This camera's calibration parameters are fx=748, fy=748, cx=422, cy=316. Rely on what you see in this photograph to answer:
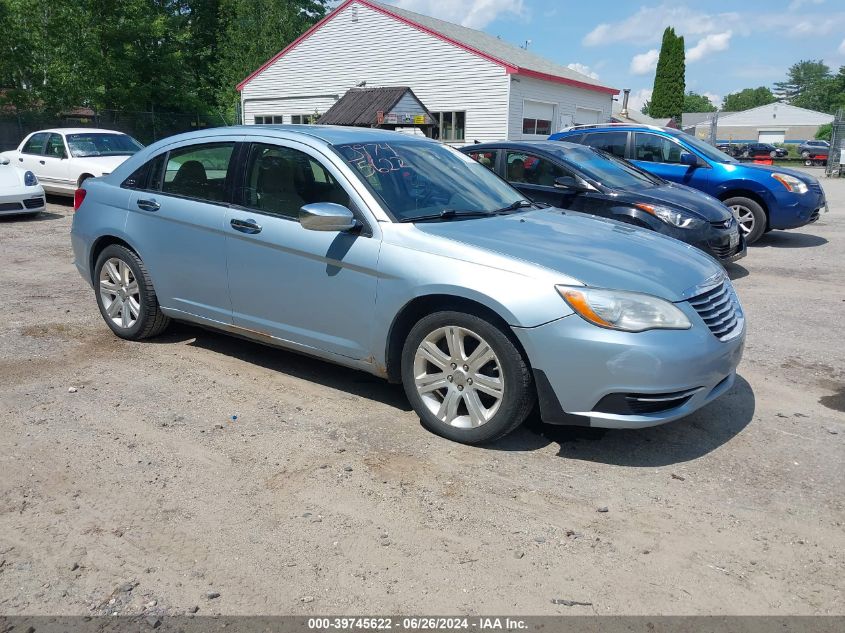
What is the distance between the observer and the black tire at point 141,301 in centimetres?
556

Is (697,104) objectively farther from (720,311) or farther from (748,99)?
(720,311)

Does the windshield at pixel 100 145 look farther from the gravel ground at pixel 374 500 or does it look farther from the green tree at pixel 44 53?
the green tree at pixel 44 53

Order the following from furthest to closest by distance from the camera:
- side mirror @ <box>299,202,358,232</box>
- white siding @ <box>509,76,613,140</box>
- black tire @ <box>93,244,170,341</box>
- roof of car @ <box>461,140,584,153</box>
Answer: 1. white siding @ <box>509,76,613,140</box>
2. roof of car @ <box>461,140,584,153</box>
3. black tire @ <box>93,244,170,341</box>
4. side mirror @ <box>299,202,358,232</box>

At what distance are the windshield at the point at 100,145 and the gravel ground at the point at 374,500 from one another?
422 inches

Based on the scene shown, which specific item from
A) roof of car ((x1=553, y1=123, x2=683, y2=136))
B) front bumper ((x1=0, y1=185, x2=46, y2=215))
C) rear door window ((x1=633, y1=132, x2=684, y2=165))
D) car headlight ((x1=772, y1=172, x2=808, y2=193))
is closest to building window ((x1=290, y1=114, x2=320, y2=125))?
front bumper ((x1=0, y1=185, x2=46, y2=215))

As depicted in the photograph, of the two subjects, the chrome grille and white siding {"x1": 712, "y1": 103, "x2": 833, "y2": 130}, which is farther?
white siding {"x1": 712, "y1": 103, "x2": 833, "y2": 130}

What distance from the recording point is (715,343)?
3.83 meters

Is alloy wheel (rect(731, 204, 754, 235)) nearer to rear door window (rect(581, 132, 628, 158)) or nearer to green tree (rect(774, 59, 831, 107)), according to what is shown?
rear door window (rect(581, 132, 628, 158))

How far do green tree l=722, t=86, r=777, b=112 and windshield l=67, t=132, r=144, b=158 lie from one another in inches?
6644

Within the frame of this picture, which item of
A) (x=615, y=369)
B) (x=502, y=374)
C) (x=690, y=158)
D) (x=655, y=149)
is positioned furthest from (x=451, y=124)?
(x=615, y=369)

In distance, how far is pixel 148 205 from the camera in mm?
5430

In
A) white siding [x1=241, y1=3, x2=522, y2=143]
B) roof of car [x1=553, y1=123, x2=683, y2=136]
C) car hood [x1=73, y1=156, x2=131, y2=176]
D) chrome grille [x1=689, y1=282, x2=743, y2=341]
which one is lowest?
chrome grille [x1=689, y1=282, x2=743, y2=341]

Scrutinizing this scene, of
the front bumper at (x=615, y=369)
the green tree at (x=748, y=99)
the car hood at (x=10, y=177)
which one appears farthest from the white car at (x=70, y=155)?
the green tree at (x=748, y=99)

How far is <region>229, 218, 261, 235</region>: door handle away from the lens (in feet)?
15.6
